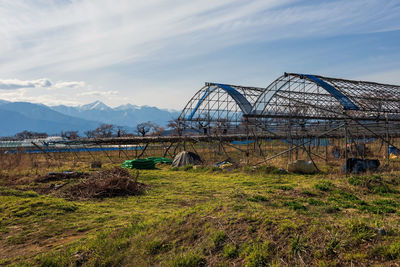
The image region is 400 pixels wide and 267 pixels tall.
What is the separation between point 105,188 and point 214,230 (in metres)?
6.63

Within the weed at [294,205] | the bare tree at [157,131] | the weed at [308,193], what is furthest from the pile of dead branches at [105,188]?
the bare tree at [157,131]

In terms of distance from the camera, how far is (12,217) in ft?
27.6

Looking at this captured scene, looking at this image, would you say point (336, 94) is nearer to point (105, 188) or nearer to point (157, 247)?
point (105, 188)

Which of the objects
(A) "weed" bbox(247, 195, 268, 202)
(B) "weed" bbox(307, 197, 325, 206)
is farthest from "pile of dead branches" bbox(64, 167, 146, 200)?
(B) "weed" bbox(307, 197, 325, 206)

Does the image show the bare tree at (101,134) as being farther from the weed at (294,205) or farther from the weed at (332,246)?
the weed at (332,246)

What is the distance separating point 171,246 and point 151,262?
1.73 ft

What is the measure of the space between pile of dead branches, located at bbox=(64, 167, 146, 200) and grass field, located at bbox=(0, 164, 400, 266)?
78 cm

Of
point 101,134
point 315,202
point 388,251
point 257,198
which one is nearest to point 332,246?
point 388,251

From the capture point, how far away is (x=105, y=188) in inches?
452

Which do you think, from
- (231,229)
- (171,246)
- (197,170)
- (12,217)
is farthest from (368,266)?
(197,170)

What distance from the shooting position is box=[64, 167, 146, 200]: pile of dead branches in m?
11.4

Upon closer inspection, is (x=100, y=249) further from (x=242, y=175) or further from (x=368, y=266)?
(x=242, y=175)

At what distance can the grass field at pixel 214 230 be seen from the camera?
16.4ft

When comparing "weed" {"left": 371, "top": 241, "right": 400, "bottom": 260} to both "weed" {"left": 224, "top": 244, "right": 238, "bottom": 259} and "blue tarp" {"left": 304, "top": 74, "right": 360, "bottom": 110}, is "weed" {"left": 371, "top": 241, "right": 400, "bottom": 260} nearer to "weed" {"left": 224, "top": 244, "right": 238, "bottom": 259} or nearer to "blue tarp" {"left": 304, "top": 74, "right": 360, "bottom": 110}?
"weed" {"left": 224, "top": 244, "right": 238, "bottom": 259}
